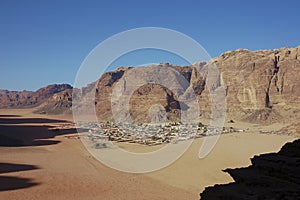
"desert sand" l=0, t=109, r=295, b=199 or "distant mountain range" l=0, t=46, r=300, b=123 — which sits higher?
"distant mountain range" l=0, t=46, r=300, b=123

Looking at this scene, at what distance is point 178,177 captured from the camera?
63.7 feet

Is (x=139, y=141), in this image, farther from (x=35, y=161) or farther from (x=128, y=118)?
(x=128, y=118)

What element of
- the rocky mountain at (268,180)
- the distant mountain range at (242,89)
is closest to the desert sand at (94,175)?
the rocky mountain at (268,180)

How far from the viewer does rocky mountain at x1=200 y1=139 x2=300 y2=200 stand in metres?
5.59

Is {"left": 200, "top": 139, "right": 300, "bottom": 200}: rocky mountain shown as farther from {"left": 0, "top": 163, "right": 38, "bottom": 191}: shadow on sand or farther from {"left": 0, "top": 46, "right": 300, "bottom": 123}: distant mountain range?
{"left": 0, "top": 46, "right": 300, "bottom": 123}: distant mountain range

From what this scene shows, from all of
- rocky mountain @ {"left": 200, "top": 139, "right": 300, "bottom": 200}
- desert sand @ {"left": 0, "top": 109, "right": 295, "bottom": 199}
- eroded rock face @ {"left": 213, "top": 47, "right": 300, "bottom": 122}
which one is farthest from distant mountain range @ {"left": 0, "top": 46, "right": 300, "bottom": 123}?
rocky mountain @ {"left": 200, "top": 139, "right": 300, "bottom": 200}

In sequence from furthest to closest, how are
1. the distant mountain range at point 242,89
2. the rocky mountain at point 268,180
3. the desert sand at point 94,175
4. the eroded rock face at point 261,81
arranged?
the eroded rock face at point 261,81 < the distant mountain range at point 242,89 < the desert sand at point 94,175 < the rocky mountain at point 268,180

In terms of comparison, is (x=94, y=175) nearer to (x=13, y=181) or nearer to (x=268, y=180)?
(x=13, y=181)

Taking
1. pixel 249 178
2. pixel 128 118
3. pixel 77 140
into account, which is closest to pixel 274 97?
pixel 128 118

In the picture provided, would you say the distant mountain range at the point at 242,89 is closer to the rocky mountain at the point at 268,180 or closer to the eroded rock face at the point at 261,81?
the eroded rock face at the point at 261,81

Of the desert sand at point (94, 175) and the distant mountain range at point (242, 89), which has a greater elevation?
the distant mountain range at point (242, 89)

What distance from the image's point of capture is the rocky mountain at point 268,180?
5594mm

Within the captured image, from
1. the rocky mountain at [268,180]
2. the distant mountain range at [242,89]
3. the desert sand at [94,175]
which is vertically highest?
the distant mountain range at [242,89]

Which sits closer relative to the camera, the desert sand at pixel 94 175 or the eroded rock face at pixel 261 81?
the desert sand at pixel 94 175
